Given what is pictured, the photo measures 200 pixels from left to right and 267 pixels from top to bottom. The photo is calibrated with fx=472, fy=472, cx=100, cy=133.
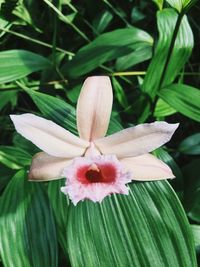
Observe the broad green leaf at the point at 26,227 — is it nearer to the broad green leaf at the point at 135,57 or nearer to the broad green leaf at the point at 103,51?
the broad green leaf at the point at 103,51

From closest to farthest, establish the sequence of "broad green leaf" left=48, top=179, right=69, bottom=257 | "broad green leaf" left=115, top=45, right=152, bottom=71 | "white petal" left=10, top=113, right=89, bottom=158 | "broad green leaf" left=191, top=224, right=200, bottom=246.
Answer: "white petal" left=10, top=113, right=89, bottom=158
"broad green leaf" left=48, top=179, right=69, bottom=257
"broad green leaf" left=191, top=224, right=200, bottom=246
"broad green leaf" left=115, top=45, right=152, bottom=71

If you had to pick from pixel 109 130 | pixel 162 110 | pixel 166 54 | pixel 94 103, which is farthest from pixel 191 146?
pixel 94 103

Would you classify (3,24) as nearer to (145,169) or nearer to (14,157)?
(14,157)

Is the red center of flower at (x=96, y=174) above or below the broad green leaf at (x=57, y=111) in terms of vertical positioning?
below

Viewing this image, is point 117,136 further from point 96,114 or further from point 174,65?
point 174,65

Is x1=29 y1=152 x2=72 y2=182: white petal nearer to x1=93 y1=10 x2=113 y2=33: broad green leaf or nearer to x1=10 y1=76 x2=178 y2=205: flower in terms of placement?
x1=10 y1=76 x2=178 y2=205: flower

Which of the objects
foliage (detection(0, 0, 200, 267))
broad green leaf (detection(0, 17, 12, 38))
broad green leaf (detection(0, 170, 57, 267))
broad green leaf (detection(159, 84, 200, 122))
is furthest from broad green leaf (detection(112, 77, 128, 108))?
broad green leaf (detection(0, 170, 57, 267))

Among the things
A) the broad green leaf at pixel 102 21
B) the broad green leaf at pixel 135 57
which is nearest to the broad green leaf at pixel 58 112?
the broad green leaf at pixel 135 57
